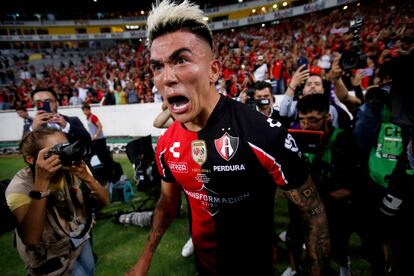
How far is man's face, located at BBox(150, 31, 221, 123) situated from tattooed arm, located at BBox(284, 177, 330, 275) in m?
0.79

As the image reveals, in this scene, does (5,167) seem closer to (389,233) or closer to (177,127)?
(177,127)

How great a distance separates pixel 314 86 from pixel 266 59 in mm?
9157

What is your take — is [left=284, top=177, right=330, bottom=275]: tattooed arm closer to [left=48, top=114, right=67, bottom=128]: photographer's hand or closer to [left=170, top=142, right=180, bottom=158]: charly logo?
[left=170, top=142, right=180, bottom=158]: charly logo

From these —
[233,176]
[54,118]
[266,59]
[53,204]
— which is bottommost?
[53,204]

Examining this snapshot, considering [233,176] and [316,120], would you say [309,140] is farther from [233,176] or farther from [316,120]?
[233,176]

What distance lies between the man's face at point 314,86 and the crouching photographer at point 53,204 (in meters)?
3.18

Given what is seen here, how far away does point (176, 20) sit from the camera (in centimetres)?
160

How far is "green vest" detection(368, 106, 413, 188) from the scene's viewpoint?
219 cm

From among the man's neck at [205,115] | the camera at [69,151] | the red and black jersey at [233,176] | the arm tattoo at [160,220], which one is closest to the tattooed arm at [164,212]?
the arm tattoo at [160,220]

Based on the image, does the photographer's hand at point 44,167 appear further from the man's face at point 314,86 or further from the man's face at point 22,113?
the man's face at point 22,113

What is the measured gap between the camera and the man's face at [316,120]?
2824mm

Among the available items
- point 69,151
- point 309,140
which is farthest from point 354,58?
point 69,151

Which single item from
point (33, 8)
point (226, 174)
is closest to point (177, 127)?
point (226, 174)

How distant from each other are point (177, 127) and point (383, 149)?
182 cm
